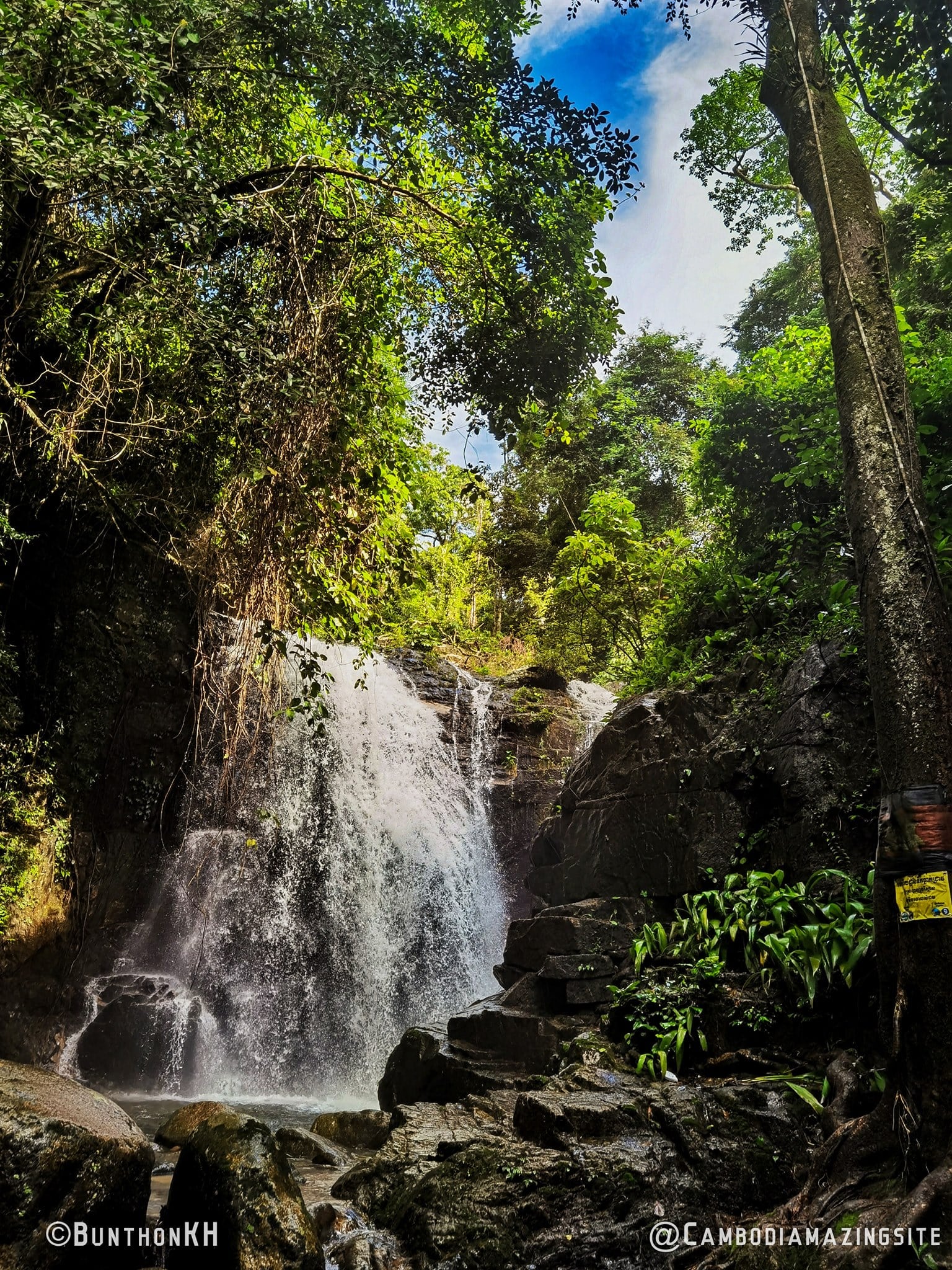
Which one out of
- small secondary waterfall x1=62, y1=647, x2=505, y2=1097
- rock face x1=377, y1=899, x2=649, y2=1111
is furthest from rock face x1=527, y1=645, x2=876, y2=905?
small secondary waterfall x1=62, y1=647, x2=505, y2=1097

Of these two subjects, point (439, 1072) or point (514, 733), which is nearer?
point (439, 1072)

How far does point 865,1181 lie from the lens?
3260 millimetres

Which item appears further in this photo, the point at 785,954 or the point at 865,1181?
the point at 785,954

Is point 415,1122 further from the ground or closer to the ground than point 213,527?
closer to the ground

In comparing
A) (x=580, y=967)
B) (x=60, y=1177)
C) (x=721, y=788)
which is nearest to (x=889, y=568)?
(x=721, y=788)

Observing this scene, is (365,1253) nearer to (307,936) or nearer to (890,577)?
(890,577)

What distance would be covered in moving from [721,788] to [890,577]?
13.3ft

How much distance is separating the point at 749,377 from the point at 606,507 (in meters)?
2.99

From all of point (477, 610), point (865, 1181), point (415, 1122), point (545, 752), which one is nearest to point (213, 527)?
point (415, 1122)

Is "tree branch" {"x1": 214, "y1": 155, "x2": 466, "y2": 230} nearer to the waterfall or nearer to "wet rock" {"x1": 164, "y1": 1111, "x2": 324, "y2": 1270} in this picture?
"wet rock" {"x1": 164, "y1": 1111, "x2": 324, "y2": 1270}

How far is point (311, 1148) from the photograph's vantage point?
619cm

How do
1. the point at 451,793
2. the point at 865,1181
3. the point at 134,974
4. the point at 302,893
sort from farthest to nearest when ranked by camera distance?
the point at 451,793 < the point at 302,893 < the point at 134,974 < the point at 865,1181

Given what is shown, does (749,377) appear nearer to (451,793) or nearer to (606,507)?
(606,507)
